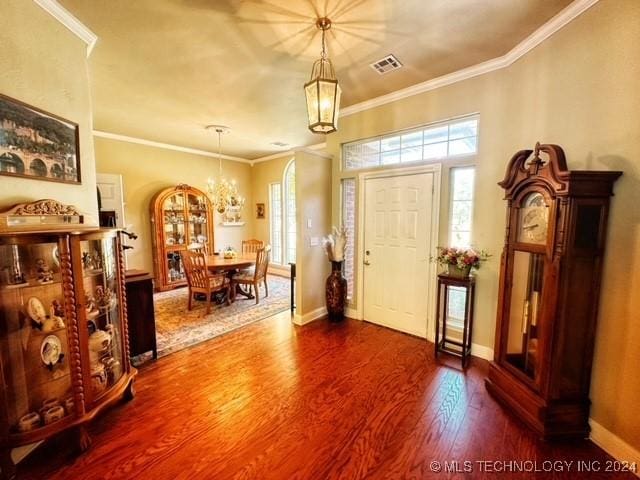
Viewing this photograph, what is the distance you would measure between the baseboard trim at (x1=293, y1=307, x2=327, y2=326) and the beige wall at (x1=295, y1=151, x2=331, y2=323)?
0.04 ft

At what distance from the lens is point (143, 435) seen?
1825 millimetres

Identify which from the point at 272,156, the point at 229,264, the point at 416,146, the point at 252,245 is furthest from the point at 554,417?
the point at 272,156

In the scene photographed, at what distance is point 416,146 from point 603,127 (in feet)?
5.32

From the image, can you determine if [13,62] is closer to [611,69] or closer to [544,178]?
[544,178]

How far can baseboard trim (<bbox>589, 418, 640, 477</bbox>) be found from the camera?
1.58 meters

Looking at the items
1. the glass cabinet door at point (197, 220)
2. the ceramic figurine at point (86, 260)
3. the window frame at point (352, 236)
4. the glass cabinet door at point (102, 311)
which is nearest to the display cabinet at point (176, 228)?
the glass cabinet door at point (197, 220)

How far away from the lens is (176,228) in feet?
18.1

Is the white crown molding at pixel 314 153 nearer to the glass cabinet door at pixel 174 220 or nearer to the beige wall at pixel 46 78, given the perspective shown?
the beige wall at pixel 46 78

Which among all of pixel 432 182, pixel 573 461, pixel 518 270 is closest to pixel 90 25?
pixel 432 182

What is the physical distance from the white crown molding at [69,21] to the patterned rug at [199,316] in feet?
9.61

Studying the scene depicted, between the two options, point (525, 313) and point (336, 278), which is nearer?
point (525, 313)

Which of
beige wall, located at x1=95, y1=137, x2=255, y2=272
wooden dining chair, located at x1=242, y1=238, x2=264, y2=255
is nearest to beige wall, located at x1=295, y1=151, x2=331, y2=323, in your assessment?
wooden dining chair, located at x1=242, y1=238, x2=264, y2=255

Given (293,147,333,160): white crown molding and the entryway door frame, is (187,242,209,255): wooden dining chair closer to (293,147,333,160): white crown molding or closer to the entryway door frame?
(293,147,333,160): white crown molding

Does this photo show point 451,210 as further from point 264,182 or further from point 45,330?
point 264,182
